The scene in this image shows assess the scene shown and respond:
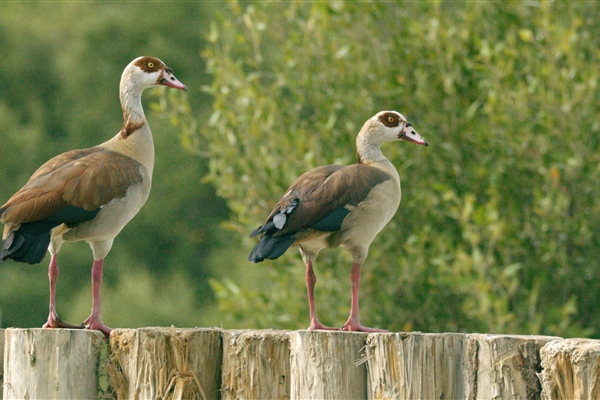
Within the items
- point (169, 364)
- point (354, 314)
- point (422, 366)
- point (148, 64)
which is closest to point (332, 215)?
point (354, 314)

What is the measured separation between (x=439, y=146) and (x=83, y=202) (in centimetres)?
666

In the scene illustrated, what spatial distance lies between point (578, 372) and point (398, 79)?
8407 millimetres

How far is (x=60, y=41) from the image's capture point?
2636 cm

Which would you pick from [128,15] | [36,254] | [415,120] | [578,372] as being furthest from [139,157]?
[128,15]

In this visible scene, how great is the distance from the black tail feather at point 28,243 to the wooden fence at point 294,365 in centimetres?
59

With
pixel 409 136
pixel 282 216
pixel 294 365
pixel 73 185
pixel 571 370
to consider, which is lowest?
pixel 571 370

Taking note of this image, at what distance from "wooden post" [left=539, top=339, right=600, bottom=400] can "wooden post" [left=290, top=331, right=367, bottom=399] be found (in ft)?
3.04

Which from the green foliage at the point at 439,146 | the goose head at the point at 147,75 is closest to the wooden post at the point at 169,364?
the goose head at the point at 147,75

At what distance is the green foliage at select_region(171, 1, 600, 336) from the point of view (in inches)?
457

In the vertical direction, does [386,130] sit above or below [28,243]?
above

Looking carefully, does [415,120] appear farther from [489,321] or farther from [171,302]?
[171,302]

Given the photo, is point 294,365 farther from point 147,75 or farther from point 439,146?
point 439,146

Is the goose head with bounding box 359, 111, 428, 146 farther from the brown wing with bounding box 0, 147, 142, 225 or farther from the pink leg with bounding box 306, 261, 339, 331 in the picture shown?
the brown wing with bounding box 0, 147, 142, 225

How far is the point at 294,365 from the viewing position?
5387 mm
